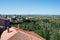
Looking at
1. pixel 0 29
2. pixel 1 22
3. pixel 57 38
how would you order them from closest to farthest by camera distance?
pixel 57 38
pixel 0 29
pixel 1 22

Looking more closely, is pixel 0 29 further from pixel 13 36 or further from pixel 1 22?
pixel 13 36

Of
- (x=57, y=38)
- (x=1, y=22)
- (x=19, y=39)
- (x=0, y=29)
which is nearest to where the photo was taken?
(x=19, y=39)

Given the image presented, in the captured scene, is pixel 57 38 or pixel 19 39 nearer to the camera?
pixel 19 39

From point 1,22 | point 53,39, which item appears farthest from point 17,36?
point 1,22

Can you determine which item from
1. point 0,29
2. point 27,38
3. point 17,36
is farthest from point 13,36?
point 0,29

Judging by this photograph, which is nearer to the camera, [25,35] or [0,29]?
[25,35]

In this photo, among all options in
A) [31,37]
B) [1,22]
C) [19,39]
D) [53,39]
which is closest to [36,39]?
[31,37]

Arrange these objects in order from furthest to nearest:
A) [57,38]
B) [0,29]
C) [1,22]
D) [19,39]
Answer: [1,22] → [0,29] → [57,38] → [19,39]

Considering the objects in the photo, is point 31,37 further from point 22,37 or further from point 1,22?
point 1,22
